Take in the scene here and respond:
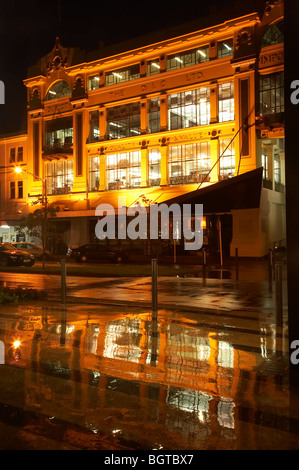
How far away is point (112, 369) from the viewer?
5555mm

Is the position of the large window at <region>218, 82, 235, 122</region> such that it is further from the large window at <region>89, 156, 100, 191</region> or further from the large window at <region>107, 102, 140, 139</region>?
the large window at <region>89, 156, 100, 191</region>

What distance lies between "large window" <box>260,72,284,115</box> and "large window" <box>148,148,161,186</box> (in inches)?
394

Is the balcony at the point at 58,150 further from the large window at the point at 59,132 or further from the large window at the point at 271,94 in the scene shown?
the large window at the point at 271,94

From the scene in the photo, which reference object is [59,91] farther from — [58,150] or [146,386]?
[146,386]

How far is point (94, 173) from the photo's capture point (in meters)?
43.3

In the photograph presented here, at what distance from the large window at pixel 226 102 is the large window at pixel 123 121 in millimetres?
8054

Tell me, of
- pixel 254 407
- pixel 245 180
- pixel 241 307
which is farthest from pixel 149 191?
pixel 254 407

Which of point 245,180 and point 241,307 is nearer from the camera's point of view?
point 241,307

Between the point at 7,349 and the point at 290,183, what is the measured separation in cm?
449

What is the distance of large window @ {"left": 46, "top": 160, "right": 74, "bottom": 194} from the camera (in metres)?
44.9

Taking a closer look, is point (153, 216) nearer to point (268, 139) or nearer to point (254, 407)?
point (268, 139)

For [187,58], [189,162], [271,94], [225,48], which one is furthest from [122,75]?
[271,94]

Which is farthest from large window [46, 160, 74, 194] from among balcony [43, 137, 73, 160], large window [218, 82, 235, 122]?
large window [218, 82, 235, 122]

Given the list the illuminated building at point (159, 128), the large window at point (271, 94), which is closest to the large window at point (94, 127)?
the illuminated building at point (159, 128)
